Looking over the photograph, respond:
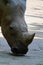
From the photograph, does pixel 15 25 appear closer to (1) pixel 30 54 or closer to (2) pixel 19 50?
(2) pixel 19 50

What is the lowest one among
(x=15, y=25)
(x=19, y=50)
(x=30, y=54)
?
(x=30, y=54)

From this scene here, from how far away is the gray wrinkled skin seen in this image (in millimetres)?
7051

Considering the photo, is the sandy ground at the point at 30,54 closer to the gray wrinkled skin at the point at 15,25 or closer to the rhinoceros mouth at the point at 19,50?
the rhinoceros mouth at the point at 19,50

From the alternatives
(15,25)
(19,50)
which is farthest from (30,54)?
(15,25)

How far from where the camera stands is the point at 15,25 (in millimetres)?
7152

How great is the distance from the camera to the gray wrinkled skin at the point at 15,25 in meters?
7.05

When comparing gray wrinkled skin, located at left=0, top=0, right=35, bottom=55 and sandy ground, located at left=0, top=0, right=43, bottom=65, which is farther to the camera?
gray wrinkled skin, located at left=0, top=0, right=35, bottom=55

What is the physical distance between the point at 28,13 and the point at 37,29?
3.81 metres

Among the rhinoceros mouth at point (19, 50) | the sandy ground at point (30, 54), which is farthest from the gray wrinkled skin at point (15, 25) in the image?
the sandy ground at point (30, 54)

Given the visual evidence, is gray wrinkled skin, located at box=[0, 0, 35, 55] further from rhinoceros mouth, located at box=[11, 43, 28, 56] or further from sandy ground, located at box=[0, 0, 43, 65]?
sandy ground, located at box=[0, 0, 43, 65]

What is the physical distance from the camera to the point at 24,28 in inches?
283

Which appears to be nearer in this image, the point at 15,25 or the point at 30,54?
the point at 15,25

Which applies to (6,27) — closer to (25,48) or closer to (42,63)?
(25,48)

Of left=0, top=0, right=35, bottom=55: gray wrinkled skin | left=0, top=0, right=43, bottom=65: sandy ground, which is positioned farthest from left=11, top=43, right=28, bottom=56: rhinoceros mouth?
left=0, top=0, right=43, bottom=65: sandy ground
